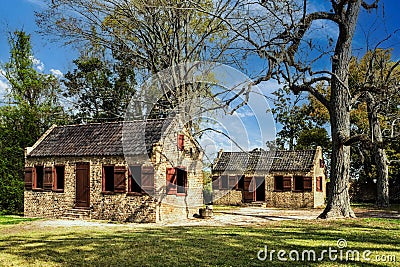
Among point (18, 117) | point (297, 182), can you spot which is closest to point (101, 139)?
point (18, 117)

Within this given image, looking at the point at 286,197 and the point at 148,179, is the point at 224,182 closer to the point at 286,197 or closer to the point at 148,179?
the point at 286,197

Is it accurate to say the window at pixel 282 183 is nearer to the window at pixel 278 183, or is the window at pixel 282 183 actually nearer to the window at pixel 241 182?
the window at pixel 278 183

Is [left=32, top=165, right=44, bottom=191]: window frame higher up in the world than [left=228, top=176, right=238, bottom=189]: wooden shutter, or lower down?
higher up

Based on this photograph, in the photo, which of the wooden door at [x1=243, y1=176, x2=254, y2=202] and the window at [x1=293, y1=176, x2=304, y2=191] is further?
the wooden door at [x1=243, y1=176, x2=254, y2=202]

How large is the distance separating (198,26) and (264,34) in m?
7.04

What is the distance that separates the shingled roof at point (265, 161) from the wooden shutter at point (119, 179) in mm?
12197

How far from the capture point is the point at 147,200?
1802 cm

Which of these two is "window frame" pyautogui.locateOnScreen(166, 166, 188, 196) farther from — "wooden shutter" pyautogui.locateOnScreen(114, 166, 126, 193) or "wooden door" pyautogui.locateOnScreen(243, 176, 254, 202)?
"wooden door" pyautogui.locateOnScreen(243, 176, 254, 202)

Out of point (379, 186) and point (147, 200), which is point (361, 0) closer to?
point (147, 200)

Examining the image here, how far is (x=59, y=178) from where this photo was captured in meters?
20.9

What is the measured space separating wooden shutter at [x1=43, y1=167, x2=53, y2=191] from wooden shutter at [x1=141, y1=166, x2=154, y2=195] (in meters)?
5.35

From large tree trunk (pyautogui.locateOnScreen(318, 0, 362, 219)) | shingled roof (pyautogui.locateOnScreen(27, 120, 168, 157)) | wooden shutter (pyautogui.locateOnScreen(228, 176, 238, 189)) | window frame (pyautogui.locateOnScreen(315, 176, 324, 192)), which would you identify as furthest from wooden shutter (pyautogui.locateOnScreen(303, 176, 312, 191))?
shingled roof (pyautogui.locateOnScreen(27, 120, 168, 157))

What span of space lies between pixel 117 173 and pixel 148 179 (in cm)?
155

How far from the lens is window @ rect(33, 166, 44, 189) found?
21.7m
